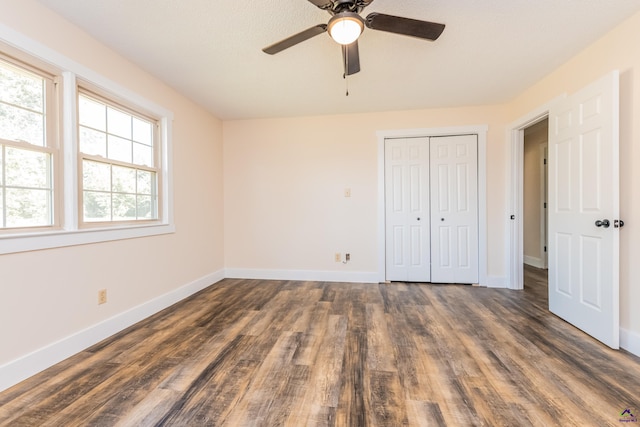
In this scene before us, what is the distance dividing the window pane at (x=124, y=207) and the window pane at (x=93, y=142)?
1.27ft

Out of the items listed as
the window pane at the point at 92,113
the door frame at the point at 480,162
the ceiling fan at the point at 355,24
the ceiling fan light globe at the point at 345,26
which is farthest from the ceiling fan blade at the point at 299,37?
the door frame at the point at 480,162

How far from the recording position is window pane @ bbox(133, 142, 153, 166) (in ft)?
8.73

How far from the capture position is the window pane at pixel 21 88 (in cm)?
168

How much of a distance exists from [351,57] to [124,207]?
239 cm

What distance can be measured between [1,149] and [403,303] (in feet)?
11.3

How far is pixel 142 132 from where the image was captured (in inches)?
109

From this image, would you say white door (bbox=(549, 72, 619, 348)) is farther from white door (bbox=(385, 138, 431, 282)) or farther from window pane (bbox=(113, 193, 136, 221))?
window pane (bbox=(113, 193, 136, 221))

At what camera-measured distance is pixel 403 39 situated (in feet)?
7.02

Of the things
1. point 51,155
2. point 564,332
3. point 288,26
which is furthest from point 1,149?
point 564,332

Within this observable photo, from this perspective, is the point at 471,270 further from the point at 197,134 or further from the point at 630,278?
the point at 197,134

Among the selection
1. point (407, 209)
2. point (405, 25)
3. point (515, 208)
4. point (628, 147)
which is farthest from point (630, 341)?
point (405, 25)

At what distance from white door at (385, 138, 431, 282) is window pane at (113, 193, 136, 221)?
3.00 metres

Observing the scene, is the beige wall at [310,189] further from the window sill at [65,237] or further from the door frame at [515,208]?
the window sill at [65,237]

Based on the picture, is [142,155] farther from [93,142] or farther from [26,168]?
[26,168]
